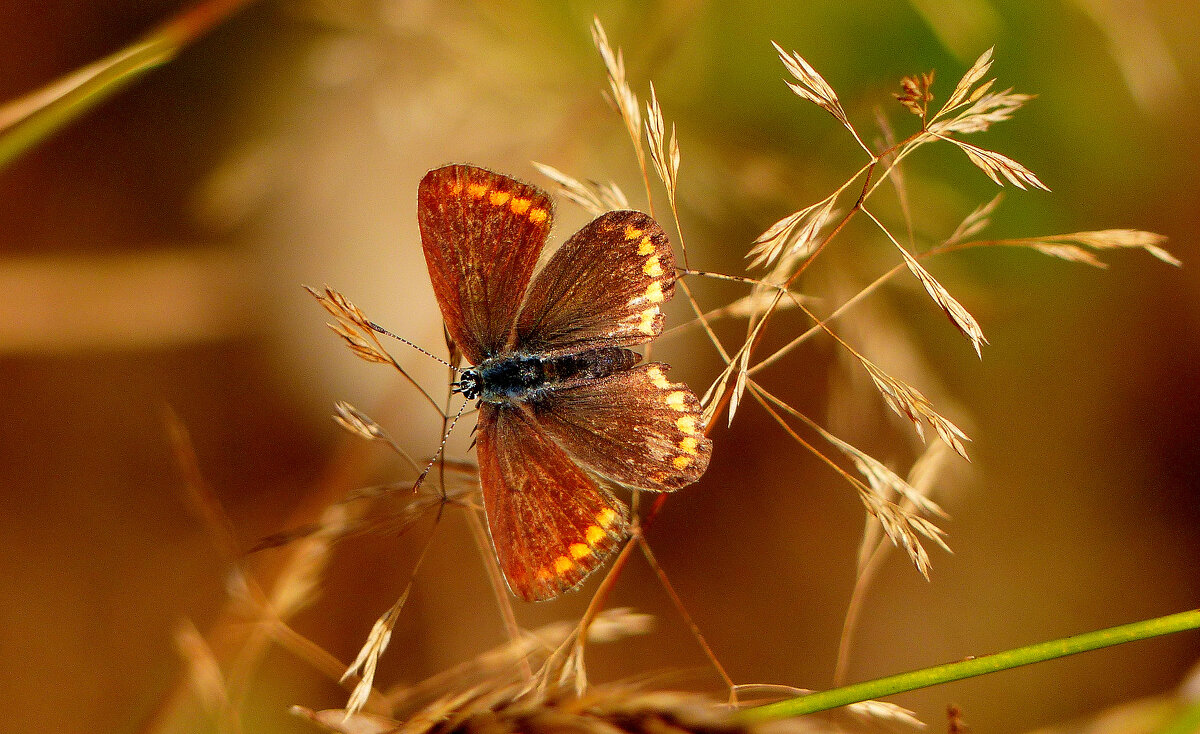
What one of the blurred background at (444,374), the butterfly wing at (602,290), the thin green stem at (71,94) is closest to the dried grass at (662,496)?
the butterfly wing at (602,290)

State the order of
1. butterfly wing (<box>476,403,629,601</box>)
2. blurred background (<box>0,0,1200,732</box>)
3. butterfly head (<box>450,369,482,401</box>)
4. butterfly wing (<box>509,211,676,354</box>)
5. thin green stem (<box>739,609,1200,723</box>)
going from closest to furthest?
thin green stem (<box>739,609,1200,723</box>), butterfly wing (<box>476,403,629,601</box>), butterfly wing (<box>509,211,676,354</box>), butterfly head (<box>450,369,482,401</box>), blurred background (<box>0,0,1200,732</box>)

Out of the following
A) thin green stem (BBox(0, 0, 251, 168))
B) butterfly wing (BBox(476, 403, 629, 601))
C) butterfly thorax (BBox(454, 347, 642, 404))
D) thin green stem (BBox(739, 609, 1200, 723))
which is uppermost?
thin green stem (BBox(0, 0, 251, 168))

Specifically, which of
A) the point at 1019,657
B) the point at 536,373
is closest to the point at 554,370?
the point at 536,373

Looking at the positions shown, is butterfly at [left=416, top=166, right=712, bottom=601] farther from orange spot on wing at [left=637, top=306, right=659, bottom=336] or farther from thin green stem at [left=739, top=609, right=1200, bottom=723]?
thin green stem at [left=739, top=609, right=1200, bottom=723]

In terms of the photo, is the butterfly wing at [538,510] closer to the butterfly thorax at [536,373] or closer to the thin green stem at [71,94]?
the butterfly thorax at [536,373]

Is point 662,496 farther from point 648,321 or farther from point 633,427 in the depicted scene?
point 648,321

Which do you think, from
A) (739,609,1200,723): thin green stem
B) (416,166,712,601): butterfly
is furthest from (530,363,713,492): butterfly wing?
(739,609,1200,723): thin green stem
